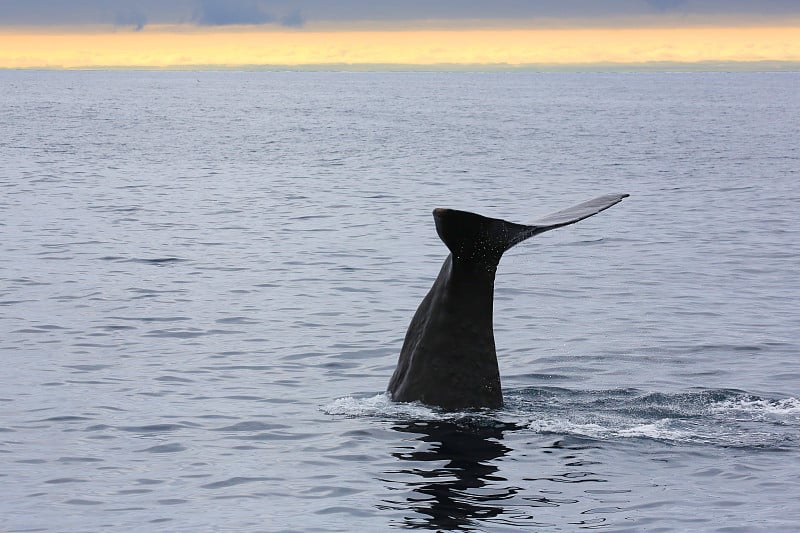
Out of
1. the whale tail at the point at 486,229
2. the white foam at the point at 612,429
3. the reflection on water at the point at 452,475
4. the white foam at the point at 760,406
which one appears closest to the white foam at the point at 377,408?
the reflection on water at the point at 452,475

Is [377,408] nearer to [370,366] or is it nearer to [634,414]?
[634,414]

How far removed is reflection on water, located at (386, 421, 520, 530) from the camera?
337 inches

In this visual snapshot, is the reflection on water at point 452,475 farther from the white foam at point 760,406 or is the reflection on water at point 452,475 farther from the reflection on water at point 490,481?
the white foam at point 760,406

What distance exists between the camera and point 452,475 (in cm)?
935

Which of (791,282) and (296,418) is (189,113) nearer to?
(791,282)

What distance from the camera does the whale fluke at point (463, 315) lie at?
363 inches

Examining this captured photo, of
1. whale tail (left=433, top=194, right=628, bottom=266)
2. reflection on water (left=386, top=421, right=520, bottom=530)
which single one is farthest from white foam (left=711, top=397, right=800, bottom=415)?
whale tail (left=433, top=194, right=628, bottom=266)

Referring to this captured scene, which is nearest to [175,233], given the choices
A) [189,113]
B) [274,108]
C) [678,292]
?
[678,292]

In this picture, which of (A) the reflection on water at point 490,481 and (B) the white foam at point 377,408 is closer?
(A) the reflection on water at point 490,481

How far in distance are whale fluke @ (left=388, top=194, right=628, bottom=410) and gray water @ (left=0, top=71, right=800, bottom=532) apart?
1.22 ft

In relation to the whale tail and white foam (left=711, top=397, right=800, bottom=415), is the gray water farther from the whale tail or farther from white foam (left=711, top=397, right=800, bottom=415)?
the whale tail

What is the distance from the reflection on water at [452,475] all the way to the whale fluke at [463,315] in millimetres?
256

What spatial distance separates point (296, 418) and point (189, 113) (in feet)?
341

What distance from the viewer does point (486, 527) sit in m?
8.28
